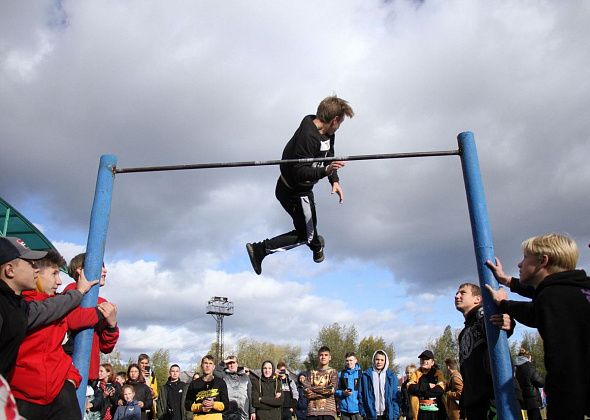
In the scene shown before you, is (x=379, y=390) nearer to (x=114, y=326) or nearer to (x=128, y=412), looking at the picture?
(x=128, y=412)

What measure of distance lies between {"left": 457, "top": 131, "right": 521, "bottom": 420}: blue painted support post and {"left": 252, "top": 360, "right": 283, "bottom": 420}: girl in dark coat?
6.33 meters

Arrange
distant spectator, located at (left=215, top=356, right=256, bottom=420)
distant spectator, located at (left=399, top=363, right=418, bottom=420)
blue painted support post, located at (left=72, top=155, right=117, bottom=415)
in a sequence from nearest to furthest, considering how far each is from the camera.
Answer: blue painted support post, located at (left=72, top=155, right=117, bottom=415) < distant spectator, located at (left=215, top=356, right=256, bottom=420) < distant spectator, located at (left=399, top=363, right=418, bottom=420)

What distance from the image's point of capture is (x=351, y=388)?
372 inches

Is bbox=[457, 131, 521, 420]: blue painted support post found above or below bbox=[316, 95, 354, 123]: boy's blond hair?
below

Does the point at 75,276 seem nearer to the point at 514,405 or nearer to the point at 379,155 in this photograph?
the point at 379,155

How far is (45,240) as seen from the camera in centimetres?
2012

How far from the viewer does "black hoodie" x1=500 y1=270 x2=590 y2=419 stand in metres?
2.96

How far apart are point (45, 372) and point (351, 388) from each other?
700 cm

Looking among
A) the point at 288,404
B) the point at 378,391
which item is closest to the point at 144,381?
the point at 288,404

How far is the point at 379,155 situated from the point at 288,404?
761 centimetres

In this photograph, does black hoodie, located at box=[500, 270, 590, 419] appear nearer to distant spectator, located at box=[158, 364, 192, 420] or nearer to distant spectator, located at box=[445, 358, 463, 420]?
distant spectator, located at box=[445, 358, 463, 420]

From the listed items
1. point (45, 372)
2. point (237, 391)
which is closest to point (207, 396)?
point (237, 391)

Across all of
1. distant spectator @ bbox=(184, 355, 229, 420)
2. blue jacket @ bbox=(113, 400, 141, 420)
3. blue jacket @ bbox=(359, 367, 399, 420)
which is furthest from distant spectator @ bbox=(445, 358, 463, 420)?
blue jacket @ bbox=(113, 400, 141, 420)

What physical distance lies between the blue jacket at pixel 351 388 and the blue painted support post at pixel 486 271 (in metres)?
5.84
